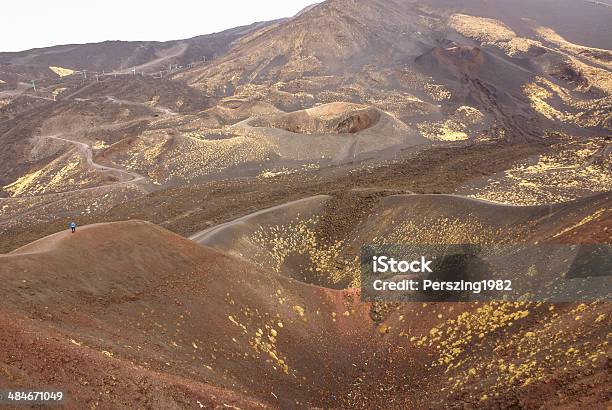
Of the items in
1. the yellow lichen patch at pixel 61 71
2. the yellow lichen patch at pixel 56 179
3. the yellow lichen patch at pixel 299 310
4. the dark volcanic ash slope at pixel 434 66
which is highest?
the yellow lichen patch at pixel 61 71

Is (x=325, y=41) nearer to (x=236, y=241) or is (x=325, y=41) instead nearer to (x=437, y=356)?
(x=236, y=241)

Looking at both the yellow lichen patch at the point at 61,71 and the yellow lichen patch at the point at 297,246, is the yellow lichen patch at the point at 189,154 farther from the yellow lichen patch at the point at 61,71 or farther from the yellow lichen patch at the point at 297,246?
the yellow lichen patch at the point at 61,71

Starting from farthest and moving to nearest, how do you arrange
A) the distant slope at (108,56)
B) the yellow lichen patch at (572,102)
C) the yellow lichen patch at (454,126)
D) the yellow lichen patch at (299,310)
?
the distant slope at (108,56) < the yellow lichen patch at (572,102) < the yellow lichen patch at (454,126) < the yellow lichen patch at (299,310)

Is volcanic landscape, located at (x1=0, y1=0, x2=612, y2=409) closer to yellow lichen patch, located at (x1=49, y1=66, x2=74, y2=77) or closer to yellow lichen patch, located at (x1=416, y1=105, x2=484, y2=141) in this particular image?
yellow lichen patch, located at (x1=416, y1=105, x2=484, y2=141)

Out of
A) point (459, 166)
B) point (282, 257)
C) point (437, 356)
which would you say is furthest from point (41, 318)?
point (459, 166)

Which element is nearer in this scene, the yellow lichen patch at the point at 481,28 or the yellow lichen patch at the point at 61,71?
the yellow lichen patch at the point at 481,28
